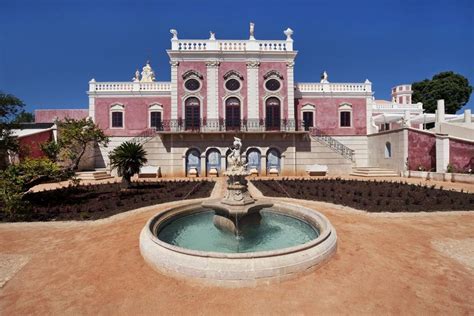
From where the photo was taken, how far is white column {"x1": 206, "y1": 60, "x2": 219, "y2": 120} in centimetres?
2184

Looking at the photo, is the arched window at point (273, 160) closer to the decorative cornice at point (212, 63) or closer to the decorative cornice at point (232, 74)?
the decorative cornice at point (232, 74)

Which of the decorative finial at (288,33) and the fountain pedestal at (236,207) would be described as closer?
A: the fountain pedestal at (236,207)

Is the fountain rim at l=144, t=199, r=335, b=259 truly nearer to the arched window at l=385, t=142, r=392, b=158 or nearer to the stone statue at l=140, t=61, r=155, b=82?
the arched window at l=385, t=142, r=392, b=158

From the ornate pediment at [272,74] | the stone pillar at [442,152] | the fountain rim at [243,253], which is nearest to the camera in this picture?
the fountain rim at [243,253]

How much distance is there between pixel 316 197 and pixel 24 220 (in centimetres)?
1172

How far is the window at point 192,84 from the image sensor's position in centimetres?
2205

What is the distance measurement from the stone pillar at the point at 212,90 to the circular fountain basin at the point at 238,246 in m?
14.8

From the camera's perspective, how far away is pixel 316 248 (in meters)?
4.54

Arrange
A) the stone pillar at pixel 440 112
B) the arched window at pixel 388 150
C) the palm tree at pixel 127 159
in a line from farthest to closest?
the stone pillar at pixel 440 112 < the arched window at pixel 388 150 < the palm tree at pixel 127 159

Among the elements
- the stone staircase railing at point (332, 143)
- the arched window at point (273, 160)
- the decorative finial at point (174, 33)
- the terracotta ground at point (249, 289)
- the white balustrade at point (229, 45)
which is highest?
the decorative finial at point (174, 33)

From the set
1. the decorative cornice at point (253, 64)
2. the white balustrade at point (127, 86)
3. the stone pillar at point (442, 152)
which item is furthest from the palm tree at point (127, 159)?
the stone pillar at point (442, 152)

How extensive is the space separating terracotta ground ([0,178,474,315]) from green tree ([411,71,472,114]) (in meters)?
46.4

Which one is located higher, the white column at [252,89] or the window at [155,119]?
the white column at [252,89]

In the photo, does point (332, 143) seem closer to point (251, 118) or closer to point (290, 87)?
point (290, 87)
